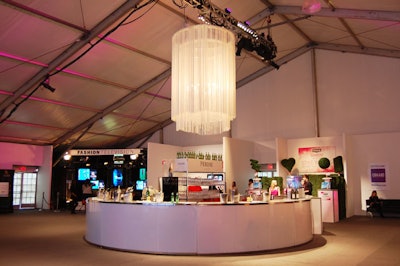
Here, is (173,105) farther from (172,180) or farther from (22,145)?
(22,145)

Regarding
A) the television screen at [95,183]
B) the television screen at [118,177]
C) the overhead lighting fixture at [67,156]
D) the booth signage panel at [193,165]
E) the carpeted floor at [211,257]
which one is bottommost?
the carpeted floor at [211,257]

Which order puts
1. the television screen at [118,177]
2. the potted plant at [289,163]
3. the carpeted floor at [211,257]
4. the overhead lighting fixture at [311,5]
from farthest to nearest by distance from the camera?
the television screen at [118,177] → the potted plant at [289,163] → the overhead lighting fixture at [311,5] → the carpeted floor at [211,257]

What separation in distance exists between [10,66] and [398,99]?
12.1 meters

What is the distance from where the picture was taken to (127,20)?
401 inches

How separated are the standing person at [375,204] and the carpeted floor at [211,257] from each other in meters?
2.97

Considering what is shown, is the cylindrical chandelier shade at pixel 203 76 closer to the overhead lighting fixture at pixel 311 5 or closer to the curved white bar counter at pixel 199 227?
the curved white bar counter at pixel 199 227

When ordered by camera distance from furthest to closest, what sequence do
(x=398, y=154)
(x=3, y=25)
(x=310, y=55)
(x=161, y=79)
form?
(x=310, y=55) → (x=161, y=79) → (x=398, y=154) → (x=3, y=25)

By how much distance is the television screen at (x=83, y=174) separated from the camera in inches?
701

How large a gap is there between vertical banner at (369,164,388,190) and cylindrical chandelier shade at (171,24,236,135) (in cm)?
822

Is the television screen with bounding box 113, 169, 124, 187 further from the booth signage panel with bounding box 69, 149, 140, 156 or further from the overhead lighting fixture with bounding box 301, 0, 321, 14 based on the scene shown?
the overhead lighting fixture with bounding box 301, 0, 321, 14

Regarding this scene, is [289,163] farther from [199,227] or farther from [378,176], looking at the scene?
[199,227]

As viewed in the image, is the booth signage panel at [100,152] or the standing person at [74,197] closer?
the standing person at [74,197]

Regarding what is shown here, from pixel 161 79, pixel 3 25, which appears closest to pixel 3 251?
pixel 3 25

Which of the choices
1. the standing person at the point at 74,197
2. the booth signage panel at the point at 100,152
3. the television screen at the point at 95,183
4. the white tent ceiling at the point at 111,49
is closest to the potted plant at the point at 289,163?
the white tent ceiling at the point at 111,49
